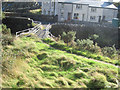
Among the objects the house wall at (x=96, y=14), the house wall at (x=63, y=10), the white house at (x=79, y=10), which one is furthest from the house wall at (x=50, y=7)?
the house wall at (x=96, y=14)

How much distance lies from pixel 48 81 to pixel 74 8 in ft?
83.4

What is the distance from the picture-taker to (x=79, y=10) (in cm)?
3064

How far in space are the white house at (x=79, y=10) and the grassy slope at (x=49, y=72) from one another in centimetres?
2094

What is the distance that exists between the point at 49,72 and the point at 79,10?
2470 cm

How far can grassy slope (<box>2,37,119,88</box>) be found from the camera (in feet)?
23.0

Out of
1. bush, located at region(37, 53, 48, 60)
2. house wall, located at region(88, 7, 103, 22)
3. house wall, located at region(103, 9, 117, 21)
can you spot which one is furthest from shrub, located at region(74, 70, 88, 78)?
house wall, located at region(103, 9, 117, 21)

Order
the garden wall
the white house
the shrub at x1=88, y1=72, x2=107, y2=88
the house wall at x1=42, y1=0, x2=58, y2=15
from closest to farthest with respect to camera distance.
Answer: the shrub at x1=88, y1=72, x2=107, y2=88, the garden wall, the house wall at x1=42, y1=0, x2=58, y2=15, the white house

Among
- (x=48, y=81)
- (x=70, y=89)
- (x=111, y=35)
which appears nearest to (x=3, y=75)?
(x=48, y=81)

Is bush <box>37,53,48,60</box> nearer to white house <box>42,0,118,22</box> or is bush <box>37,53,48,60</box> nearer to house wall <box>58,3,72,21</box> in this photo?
white house <box>42,0,118,22</box>

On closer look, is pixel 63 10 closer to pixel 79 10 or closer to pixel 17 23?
pixel 79 10

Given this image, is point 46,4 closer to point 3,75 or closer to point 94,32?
point 94,32

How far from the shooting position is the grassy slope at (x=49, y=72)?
700 centimetres

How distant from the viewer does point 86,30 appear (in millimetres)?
24188

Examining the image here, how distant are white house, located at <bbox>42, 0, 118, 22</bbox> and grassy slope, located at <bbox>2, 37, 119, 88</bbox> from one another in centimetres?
2094
